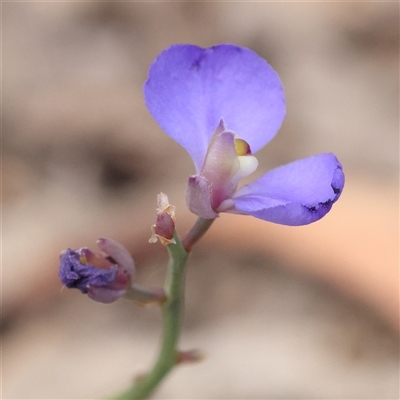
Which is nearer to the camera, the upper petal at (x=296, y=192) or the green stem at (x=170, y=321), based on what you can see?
the upper petal at (x=296, y=192)

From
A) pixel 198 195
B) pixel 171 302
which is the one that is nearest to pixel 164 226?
pixel 198 195

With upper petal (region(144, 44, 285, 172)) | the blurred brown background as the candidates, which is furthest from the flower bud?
the blurred brown background

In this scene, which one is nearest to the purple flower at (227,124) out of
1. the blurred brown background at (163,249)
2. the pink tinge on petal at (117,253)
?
the pink tinge on petal at (117,253)

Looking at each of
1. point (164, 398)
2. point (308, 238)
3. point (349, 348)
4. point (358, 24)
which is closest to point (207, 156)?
point (308, 238)

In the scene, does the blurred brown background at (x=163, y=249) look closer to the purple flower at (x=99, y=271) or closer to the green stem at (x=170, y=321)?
the green stem at (x=170, y=321)

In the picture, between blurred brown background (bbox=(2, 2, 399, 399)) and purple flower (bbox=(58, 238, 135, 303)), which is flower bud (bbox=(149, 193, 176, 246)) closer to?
purple flower (bbox=(58, 238, 135, 303))
